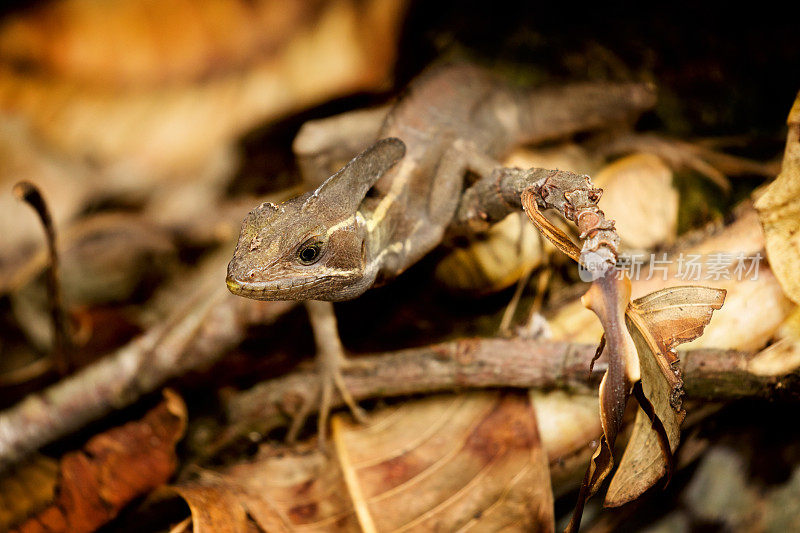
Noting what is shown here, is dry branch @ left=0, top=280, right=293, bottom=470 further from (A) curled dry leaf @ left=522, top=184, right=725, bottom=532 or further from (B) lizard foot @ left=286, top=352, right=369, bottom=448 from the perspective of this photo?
(A) curled dry leaf @ left=522, top=184, right=725, bottom=532

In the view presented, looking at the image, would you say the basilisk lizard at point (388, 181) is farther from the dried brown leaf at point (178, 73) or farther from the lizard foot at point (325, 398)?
the dried brown leaf at point (178, 73)

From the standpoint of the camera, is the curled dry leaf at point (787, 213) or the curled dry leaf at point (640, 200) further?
the curled dry leaf at point (640, 200)

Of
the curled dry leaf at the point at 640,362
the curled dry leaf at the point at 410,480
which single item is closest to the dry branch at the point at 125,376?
the curled dry leaf at the point at 410,480

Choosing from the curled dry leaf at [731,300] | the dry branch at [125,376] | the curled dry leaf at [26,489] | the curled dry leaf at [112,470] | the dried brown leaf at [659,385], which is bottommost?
the curled dry leaf at [26,489]

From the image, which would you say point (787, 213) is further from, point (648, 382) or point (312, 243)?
point (312, 243)

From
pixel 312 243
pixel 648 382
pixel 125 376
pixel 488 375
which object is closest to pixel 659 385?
pixel 648 382

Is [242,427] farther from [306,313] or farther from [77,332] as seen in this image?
[77,332]

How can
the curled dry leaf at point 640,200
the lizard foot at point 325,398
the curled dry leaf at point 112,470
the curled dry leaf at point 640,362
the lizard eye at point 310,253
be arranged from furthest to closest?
the curled dry leaf at point 640,200 < the lizard foot at point 325,398 < the curled dry leaf at point 112,470 < the lizard eye at point 310,253 < the curled dry leaf at point 640,362
